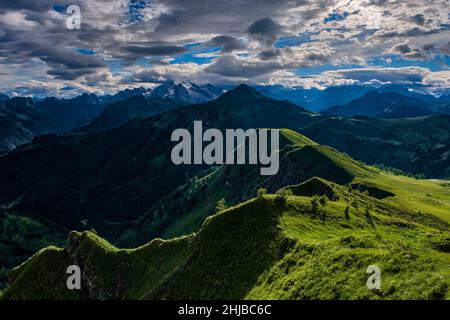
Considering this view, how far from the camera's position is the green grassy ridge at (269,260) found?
59.1m

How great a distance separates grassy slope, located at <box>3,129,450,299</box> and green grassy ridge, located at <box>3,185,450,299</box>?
193mm

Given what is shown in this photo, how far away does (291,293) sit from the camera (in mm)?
62875

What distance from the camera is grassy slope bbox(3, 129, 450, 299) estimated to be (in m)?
59.2

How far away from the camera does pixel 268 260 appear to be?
78.6m

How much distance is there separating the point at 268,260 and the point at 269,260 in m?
0.22

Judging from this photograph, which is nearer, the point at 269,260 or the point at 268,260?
the point at 269,260

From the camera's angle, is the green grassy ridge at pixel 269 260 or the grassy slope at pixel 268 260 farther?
the grassy slope at pixel 268 260

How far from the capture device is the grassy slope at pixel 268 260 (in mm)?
59250

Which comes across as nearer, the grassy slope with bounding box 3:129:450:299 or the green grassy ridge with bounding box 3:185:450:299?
the green grassy ridge with bounding box 3:185:450:299

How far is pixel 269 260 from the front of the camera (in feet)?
258

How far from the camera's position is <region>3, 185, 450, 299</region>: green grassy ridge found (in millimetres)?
59125

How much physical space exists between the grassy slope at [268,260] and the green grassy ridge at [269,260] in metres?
0.19

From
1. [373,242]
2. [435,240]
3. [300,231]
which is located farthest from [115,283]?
[435,240]
